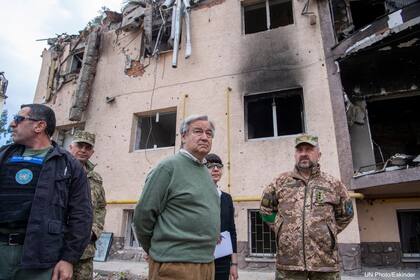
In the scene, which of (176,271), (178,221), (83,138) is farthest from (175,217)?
(83,138)

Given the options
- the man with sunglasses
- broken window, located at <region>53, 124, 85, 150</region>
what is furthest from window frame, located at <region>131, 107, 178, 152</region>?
the man with sunglasses

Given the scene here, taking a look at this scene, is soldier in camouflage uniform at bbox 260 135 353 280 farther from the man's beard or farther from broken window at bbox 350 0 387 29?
broken window at bbox 350 0 387 29

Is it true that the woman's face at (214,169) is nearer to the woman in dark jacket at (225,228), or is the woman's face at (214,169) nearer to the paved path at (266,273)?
the woman in dark jacket at (225,228)

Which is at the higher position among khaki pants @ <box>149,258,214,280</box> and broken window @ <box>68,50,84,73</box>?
broken window @ <box>68,50,84,73</box>

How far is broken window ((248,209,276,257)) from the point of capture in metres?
6.12

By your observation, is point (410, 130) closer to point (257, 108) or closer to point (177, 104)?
point (257, 108)

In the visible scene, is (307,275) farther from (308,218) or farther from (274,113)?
(274,113)

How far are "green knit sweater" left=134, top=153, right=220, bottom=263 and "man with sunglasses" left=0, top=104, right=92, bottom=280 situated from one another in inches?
16.7

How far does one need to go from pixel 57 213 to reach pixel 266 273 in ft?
15.9

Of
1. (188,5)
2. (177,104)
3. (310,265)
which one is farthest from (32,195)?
(188,5)

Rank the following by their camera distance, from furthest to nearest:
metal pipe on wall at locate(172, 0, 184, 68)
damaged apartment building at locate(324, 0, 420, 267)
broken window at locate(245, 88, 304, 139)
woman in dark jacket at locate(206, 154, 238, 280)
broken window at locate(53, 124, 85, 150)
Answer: broken window at locate(53, 124, 85, 150), metal pipe on wall at locate(172, 0, 184, 68), broken window at locate(245, 88, 304, 139), damaged apartment building at locate(324, 0, 420, 267), woman in dark jacket at locate(206, 154, 238, 280)

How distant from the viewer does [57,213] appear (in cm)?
189

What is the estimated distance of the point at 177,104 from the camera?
308 inches

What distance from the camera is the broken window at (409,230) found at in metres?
6.16
